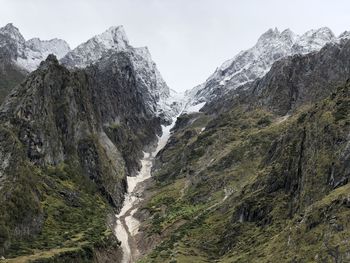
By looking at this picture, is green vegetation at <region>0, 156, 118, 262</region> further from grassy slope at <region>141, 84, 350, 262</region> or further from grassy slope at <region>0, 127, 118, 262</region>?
grassy slope at <region>141, 84, 350, 262</region>

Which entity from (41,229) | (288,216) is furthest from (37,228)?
(288,216)

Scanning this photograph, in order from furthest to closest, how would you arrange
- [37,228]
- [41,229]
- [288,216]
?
[41,229] → [37,228] → [288,216]

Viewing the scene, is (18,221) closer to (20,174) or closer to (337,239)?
(20,174)

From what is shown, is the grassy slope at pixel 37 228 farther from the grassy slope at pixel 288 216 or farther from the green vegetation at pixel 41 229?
the grassy slope at pixel 288 216

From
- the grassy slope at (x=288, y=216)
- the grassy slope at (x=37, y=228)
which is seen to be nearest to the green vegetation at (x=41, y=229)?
the grassy slope at (x=37, y=228)

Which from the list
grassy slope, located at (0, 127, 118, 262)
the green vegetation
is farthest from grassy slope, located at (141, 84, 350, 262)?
grassy slope, located at (0, 127, 118, 262)

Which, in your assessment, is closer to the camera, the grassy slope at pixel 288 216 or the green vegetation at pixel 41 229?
the grassy slope at pixel 288 216

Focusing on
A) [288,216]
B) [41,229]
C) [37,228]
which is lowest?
[288,216]

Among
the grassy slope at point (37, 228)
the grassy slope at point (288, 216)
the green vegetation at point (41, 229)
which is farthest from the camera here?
the green vegetation at point (41, 229)

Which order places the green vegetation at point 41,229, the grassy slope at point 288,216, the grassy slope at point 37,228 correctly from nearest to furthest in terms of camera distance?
1. the grassy slope at point 288,216
2. the grassy slope at point 37,228
3. the green vegetation at point 41,229

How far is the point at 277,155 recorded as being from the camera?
198m

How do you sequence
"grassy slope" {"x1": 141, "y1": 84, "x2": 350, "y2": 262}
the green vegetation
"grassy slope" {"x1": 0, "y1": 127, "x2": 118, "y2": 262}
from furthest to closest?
the green vegetation
"grassy slope" {"x1": 0, "y1": 127, "x2": 118, "y2": 262}
"grassy slope" {"x1": 141, "y1": 84, "x2": 350, "y2": 262}

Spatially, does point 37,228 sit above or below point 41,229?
above

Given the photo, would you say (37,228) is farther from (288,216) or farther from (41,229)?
(288,216)
